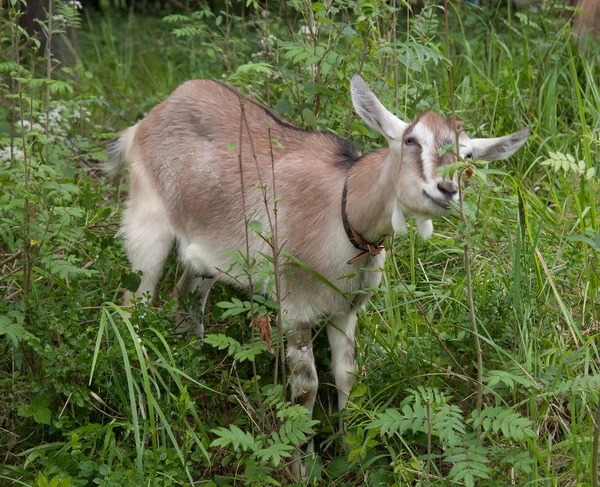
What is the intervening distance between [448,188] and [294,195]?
101cm

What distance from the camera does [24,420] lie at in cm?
352

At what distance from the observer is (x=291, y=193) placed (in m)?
3.78

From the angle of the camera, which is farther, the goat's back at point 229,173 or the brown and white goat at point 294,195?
the goat's back at point 229,173

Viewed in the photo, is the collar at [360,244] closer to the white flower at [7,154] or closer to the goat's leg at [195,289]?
the goat's leg at [195,289]

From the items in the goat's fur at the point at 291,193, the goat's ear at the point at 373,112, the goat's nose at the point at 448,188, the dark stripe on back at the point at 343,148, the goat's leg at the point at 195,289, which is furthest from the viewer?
the goat's leg at the point at 195,289

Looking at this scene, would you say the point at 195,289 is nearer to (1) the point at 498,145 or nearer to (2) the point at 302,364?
(2) the point at 302,364

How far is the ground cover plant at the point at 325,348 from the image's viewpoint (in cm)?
300

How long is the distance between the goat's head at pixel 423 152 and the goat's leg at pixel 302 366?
2.39ft

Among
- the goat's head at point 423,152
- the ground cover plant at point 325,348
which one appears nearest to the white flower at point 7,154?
the ground cover plant at point 325,348

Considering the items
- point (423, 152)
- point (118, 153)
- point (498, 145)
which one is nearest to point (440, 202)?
point (423, 152)

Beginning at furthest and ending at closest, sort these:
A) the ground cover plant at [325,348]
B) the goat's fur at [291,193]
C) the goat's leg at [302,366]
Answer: the goat's leg at [302,366] < the goat's fur at [291,193] < the ground cover plant at [325,348]

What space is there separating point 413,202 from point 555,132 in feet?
7.67

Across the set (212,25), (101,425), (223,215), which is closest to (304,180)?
(223,215)

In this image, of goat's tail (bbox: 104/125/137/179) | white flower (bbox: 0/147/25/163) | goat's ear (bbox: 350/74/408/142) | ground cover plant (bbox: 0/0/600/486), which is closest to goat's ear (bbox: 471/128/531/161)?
ground cover plant (bbox: 0/0/600/486)
